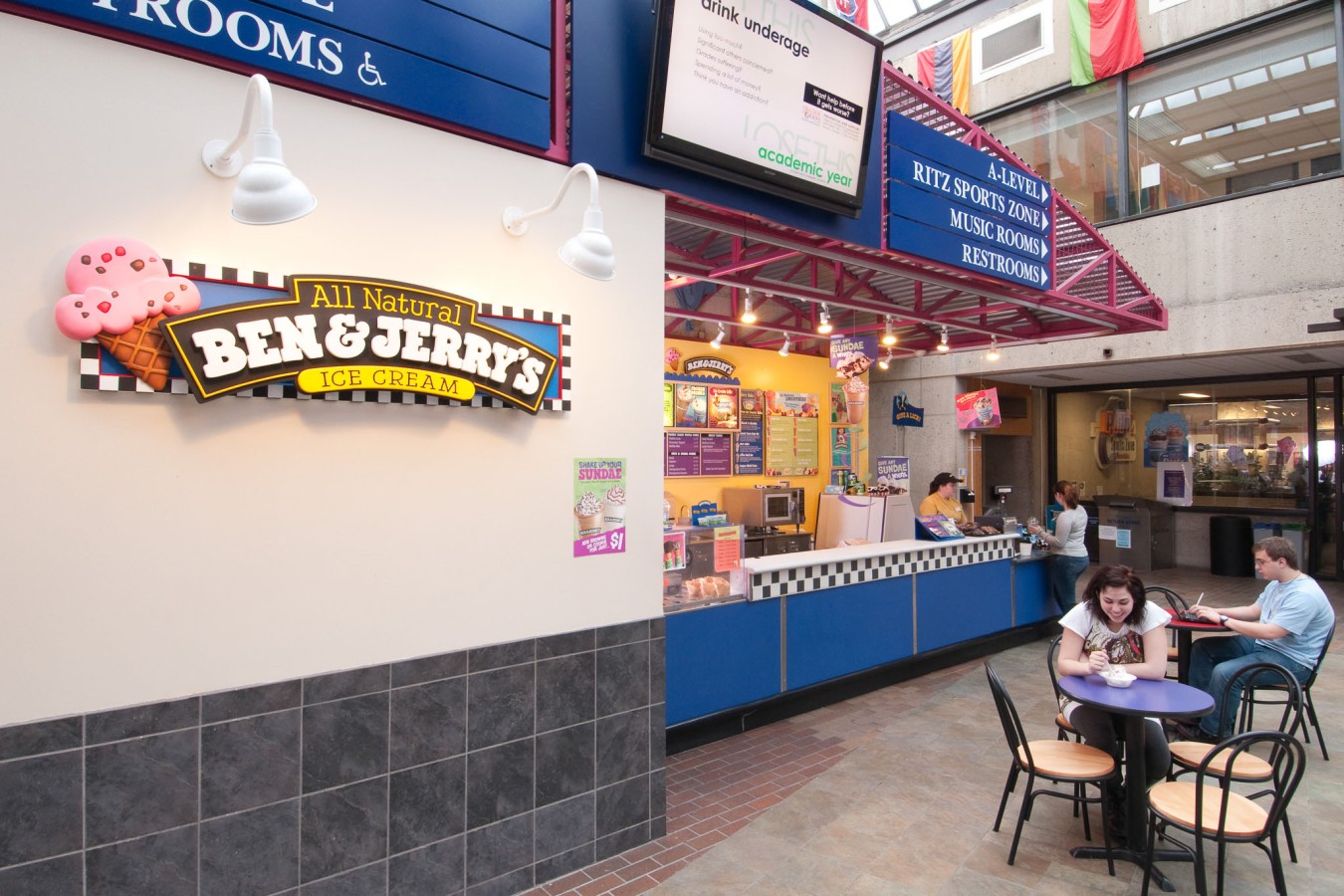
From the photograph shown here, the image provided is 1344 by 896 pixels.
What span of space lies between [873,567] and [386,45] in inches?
195

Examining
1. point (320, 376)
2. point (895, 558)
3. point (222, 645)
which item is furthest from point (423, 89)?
point (895, 558)

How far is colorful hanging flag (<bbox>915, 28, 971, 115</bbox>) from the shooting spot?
12.7 meters

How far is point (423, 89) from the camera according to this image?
306 cm

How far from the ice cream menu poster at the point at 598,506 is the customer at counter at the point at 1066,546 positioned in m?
5.91

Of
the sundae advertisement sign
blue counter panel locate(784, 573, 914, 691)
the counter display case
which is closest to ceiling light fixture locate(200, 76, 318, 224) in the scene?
the counter display case

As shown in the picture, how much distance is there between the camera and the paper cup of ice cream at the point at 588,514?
11.6ft

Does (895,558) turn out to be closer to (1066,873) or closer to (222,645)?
(1066,873)

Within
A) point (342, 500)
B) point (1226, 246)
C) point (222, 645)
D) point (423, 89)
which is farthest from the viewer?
point (1226, 246)

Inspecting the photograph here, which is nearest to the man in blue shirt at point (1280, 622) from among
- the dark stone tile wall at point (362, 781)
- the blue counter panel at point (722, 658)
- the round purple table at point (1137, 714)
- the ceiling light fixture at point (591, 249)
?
the round purple table at point (1137, 714)

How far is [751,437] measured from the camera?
34.2 feet

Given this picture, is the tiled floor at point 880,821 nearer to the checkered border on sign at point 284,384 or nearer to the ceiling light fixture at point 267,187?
the checkered border on sign at point 284,384

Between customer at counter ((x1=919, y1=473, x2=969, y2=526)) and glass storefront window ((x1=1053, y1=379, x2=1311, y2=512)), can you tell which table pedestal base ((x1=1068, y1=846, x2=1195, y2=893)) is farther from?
glass storefront window ((x1=1053, y1=379, x2=1311, y2=512))

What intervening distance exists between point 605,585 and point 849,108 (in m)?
3.18

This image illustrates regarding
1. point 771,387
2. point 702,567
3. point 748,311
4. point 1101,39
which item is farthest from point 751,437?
point 1101,39
